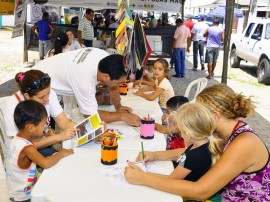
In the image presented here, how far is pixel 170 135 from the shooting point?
292 cm

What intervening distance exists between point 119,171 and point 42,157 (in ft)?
1.57

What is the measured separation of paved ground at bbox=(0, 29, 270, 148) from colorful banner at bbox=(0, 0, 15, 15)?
1652 mm

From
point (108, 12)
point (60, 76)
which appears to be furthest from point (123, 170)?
point (108, 12)

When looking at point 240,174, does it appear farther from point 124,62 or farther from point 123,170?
point 124,62

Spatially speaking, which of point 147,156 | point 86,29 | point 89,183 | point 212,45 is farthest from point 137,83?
point 212,45

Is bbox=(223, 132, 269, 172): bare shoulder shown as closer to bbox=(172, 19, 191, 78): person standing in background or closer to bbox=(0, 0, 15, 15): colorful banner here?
bbox=(0, 0, 15, 15): colorful banner

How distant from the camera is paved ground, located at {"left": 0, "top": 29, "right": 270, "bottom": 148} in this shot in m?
6.00

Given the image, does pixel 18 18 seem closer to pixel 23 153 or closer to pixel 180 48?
pixel 180 48

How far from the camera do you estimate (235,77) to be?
1028 cm

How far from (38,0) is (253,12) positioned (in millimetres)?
16188

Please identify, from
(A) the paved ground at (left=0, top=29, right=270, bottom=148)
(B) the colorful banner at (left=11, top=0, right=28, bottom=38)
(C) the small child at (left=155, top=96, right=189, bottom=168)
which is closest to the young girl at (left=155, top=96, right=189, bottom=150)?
(C) the small child at (left=155, top=96, right=189, bottom=168)

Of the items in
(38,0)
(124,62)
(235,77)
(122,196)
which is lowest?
(235,77)

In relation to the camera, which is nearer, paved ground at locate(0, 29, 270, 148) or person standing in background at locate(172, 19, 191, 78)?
paved ground at locate(0, 29, 270, 148)

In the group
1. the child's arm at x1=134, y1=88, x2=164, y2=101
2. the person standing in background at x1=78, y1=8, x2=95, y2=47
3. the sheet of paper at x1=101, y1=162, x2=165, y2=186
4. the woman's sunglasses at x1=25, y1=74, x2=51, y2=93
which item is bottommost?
the sheet of paper at x1=101, y1=162, x2=165, y2=186
